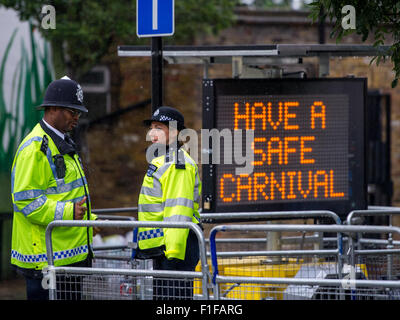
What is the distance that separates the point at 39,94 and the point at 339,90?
5110mm

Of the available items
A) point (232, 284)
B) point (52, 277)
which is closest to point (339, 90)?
point (232, 284)

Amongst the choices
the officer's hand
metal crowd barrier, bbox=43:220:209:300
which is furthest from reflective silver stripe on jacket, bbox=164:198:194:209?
the officer's hand

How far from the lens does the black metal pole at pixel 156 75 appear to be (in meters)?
7.15

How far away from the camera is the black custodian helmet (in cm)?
588

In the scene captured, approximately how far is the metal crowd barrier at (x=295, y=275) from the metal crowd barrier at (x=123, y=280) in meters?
0.18

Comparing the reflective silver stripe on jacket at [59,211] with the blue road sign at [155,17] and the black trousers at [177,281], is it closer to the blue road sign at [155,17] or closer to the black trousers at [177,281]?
the black trousers at [177,281]

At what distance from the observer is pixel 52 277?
18.7ft

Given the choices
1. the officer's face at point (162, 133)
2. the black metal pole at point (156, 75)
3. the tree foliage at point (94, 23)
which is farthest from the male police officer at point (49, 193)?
the tree foliage at point (94, 23)

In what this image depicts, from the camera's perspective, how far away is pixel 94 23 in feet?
37.7

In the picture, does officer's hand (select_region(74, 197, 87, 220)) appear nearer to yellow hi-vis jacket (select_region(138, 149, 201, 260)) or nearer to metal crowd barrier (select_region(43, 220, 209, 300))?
metal crowd barrier (select_region(43, 220, 209, 300))

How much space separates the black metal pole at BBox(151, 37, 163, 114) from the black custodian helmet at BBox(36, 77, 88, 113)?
48.8 inches

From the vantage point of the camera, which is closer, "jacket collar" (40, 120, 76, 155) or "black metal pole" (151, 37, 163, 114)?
"jacket collar" (40, 120, 76, 155)

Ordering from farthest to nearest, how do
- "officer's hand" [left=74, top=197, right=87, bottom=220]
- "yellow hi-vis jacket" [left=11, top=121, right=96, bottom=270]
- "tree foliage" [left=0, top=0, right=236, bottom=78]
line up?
"tree foliage" [left=0, top=0, right=236, bottom=78]
"officer's hand" [left=74, top=197, right=87, bottom=220]
"yellow hi-vis jacket" [left=11, top=121, right=96, bottom=270]

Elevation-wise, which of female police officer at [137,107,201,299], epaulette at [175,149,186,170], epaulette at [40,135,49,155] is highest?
epaulette at [40,135,49,155]
